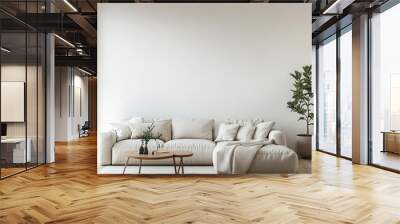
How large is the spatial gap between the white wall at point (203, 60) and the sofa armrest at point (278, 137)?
0.33m

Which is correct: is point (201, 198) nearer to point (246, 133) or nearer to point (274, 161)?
point (274, 161)

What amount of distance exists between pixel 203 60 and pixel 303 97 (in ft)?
6.07

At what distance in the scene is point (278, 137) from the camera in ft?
20.9

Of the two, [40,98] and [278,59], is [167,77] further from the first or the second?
[40,98]

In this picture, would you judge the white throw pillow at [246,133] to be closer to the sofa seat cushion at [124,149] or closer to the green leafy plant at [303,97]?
the green leafy plant at [303,97]

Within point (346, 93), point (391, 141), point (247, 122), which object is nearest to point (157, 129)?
point (247, 122)

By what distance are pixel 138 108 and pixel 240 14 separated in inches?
95.9

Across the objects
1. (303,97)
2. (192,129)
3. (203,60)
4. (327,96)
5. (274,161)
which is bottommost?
(274,161)

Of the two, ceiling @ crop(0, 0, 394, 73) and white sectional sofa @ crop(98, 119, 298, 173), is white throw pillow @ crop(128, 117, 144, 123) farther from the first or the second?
ceiling @ crop(0, 0, 394, 73)

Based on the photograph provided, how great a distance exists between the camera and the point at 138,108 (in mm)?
7008

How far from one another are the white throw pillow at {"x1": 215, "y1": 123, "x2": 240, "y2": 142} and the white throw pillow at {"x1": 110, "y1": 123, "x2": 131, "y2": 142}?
Answer: 154 centimetres

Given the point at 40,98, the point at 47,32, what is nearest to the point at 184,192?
the point at 40,98

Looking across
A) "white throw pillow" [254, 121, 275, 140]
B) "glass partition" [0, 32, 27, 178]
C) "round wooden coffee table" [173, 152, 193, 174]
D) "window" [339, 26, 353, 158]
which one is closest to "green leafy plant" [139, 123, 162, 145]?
"round wooden coffee table" [173, 152, 193, 174]

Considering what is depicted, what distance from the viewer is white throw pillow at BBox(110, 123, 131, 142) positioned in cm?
669
